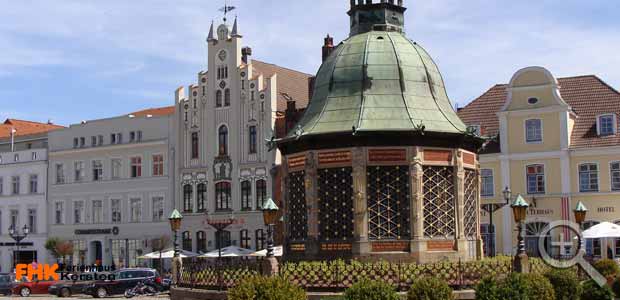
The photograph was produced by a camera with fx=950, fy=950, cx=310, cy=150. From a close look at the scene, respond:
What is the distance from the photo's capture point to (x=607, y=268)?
30828 millimetres

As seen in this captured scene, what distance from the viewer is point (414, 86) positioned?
2692 cm

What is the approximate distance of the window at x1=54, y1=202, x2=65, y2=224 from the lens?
65.8 meters

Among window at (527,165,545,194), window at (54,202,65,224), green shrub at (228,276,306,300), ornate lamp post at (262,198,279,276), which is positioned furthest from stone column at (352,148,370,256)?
window at (54,202,65,224)

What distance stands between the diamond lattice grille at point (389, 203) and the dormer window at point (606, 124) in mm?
25457

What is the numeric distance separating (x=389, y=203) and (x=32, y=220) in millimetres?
47796

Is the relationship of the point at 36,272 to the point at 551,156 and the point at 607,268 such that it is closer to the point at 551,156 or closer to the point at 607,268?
the point at 551,156

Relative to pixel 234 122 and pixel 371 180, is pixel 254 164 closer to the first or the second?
pixel 234 122

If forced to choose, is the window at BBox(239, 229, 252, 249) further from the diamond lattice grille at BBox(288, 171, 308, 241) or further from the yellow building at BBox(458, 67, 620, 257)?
the diamond lattice grille at BBox(288, 171, 308, 241)

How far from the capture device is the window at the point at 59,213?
216ft

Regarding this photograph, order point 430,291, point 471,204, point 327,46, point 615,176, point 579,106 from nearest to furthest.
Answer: point 430,291 < point 471,204 < point 615,176 < point 579,106 < point 327,46

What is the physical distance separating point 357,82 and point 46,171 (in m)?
44.9

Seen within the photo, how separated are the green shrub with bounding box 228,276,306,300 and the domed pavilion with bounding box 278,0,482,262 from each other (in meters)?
6.01

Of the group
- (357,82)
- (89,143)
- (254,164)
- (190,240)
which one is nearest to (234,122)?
(254,164)

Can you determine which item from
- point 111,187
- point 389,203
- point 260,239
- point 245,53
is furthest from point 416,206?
point 111,187
